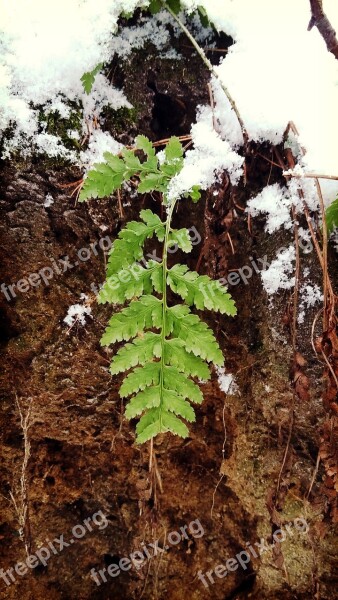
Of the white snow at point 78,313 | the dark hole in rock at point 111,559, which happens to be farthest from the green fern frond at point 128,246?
the dark hole in rock at point 111,559

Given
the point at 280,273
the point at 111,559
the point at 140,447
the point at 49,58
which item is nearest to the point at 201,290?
the point at 280,273

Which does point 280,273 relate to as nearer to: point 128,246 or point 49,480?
point 128,246

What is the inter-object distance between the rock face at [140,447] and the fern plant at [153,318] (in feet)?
1.08

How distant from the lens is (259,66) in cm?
254

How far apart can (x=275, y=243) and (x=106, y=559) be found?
8.09ft

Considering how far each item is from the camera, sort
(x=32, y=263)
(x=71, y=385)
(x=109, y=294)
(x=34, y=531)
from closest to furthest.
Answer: (x=109, y=294), (x=32, y=263), (x=71, y=385), (x=34, y=531)

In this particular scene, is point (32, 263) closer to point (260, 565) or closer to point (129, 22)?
point (129, 22)

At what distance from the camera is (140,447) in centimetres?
284

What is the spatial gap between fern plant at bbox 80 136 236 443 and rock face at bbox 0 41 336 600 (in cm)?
33

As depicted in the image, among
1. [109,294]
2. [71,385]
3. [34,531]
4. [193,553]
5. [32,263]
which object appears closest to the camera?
[109,294]

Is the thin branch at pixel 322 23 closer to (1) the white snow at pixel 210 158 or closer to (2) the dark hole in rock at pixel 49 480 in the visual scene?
(1) the white snow at pixel 210 158

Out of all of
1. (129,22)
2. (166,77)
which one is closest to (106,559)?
(166,77)

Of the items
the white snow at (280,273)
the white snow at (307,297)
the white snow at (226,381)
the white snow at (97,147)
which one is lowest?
the white snow at (226,381)

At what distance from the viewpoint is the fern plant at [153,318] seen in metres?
2.14
